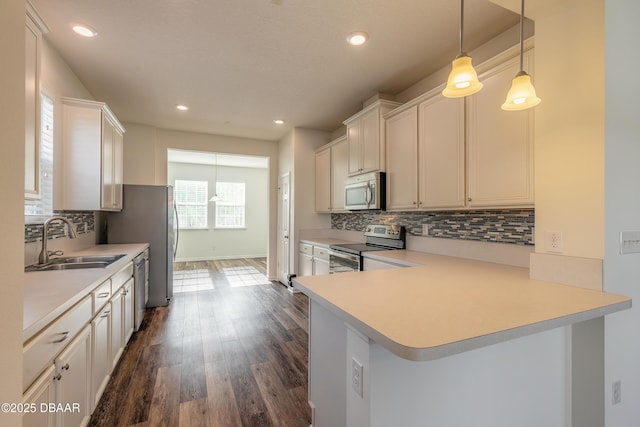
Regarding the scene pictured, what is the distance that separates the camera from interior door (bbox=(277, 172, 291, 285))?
199 inches

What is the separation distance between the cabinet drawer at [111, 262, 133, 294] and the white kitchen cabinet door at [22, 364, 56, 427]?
1.04 m

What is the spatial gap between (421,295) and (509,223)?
140 centimetres

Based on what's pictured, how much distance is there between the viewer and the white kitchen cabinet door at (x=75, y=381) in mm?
1305

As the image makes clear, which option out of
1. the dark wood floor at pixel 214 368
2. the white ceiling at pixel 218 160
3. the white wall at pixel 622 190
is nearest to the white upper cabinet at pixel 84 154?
the dark wood floor at pixel 214 368

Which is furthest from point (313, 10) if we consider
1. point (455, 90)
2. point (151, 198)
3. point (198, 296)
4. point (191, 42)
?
point (198, 296)

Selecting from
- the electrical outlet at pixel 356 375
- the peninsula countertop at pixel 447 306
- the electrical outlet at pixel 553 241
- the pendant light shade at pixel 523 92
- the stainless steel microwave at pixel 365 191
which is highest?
the pendant light shade at pixel 523 92

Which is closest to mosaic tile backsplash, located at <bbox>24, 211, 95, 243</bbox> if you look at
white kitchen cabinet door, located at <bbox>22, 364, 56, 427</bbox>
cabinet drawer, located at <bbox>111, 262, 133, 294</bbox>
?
cabinet drawer, located at <bbox>111, 262, 133, 294</bbox>

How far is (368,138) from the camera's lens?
3375mm

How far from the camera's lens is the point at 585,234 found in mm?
1362

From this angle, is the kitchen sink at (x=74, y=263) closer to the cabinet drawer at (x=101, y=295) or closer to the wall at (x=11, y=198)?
the cabinet drawer at (x=101, y=295)

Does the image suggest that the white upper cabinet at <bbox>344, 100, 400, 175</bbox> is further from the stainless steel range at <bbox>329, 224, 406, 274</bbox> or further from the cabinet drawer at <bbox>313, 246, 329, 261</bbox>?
the cabinet drawer at <bbox>313, 246, 329, 261</bbox>

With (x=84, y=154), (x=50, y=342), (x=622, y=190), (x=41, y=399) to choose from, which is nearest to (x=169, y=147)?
(x=84, y=154)

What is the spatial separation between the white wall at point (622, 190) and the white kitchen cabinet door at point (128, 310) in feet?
11.2

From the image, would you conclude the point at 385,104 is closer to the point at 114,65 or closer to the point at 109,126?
the point at 114,65
